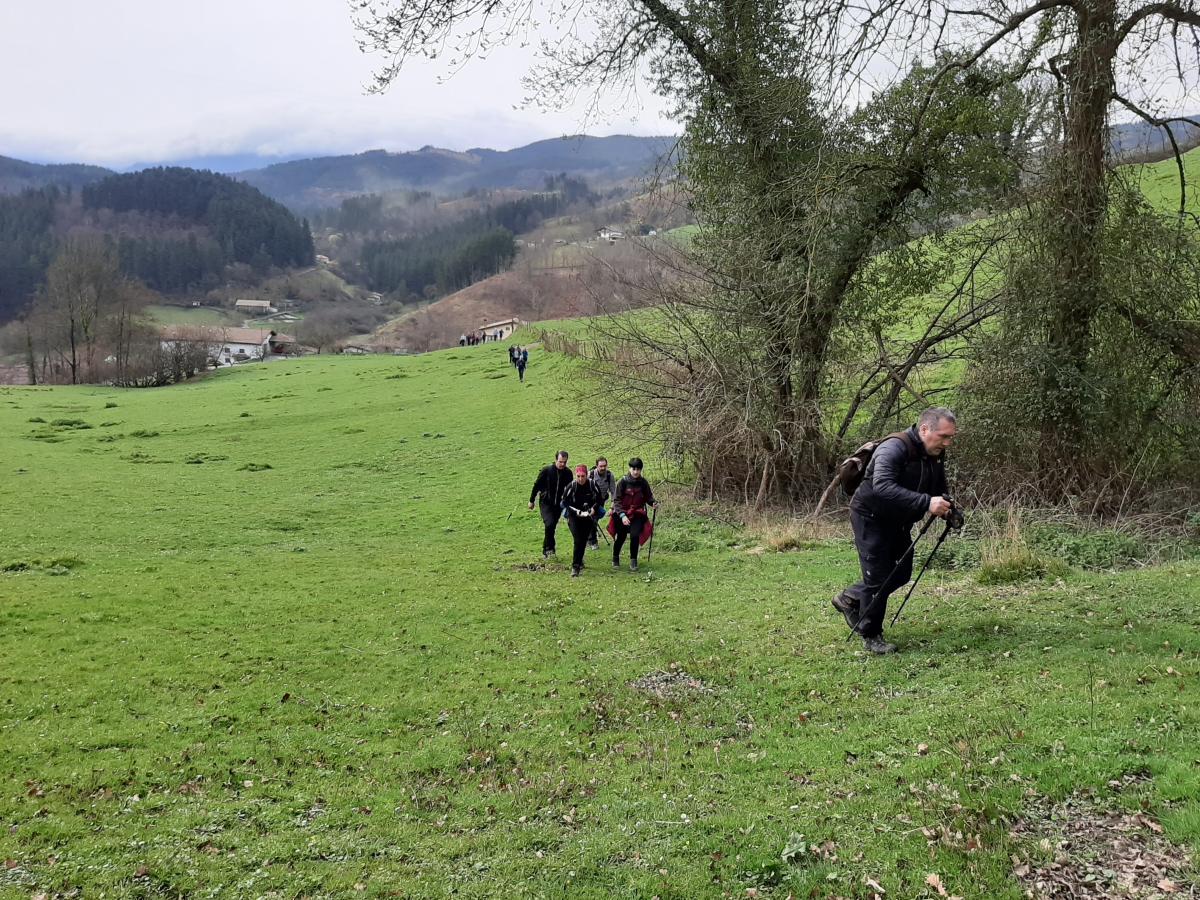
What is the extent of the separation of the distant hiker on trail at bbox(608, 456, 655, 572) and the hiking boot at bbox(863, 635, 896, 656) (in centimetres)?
705

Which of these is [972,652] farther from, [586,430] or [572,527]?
[586,430]

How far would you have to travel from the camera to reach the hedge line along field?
5.21 m

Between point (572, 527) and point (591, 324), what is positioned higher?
point (591, 324)

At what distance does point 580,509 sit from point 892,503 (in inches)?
326

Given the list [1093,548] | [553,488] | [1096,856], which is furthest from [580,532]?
[1096,856]

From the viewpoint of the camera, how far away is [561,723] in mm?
8352

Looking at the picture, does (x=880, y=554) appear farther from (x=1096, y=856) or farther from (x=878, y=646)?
(x=1096, y=856)

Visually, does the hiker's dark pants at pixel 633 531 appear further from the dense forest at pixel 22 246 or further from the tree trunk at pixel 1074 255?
the dense forest at pixel 22 246

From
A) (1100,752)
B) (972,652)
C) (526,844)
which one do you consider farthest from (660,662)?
(1100,752)

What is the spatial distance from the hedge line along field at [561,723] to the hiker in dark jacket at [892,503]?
2.21ft

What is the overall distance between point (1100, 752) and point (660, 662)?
17.3 ft

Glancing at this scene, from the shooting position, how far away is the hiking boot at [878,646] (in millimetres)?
8789

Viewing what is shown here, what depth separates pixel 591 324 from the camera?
22.2 m

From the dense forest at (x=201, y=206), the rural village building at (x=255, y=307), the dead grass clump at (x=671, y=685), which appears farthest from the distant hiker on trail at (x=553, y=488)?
the dense forest at (x=201, y=206)
